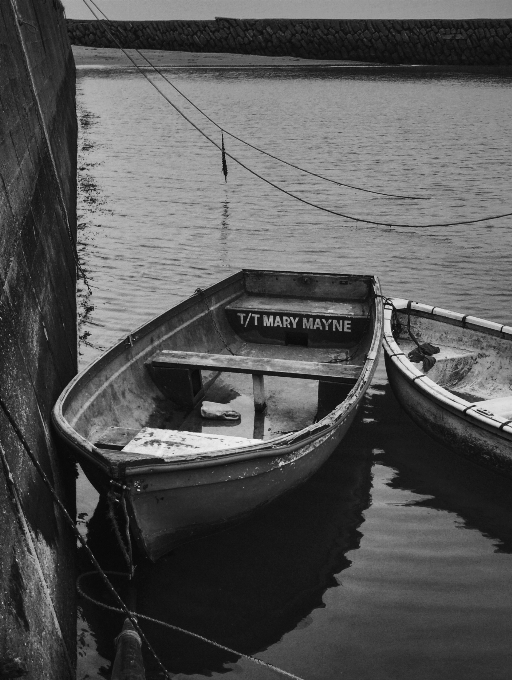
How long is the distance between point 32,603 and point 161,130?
1254 inches

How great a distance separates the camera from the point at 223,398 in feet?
27.4

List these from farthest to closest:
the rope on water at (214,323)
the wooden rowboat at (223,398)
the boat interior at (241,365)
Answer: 1. the rope on water at (214,323)
2. the boat interior at (241,365)
3. the wooden rowboat at (223,398)

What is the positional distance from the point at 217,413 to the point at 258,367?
28.7 inches

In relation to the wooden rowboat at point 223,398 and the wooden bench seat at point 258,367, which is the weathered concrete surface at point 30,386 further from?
the wooden bench seat at point 258,367

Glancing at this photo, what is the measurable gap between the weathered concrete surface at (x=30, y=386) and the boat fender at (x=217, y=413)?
158 centimetres

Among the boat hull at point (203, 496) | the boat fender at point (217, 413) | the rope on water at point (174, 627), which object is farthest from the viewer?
the boat fender at point (217, 413)

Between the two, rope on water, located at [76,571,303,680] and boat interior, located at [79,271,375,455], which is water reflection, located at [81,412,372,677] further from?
boat interior, located at [79,271,375,455]

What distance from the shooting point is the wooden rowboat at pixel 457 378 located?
6.86m

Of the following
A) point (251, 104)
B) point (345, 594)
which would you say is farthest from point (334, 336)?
point (251, 104)

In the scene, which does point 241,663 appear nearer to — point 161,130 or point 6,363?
point 6,363

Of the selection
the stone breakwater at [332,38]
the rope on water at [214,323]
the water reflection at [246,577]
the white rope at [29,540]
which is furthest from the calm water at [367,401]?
the stone breakwater at [332,38]

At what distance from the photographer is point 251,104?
4169cm

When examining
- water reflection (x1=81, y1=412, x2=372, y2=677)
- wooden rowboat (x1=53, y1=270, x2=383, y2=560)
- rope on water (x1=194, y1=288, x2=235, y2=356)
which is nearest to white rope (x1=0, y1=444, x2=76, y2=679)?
water reflection (x1=81, y1=412, x2=372, y2=677)

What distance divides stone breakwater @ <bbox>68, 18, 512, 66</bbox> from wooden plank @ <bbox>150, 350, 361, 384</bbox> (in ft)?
200
